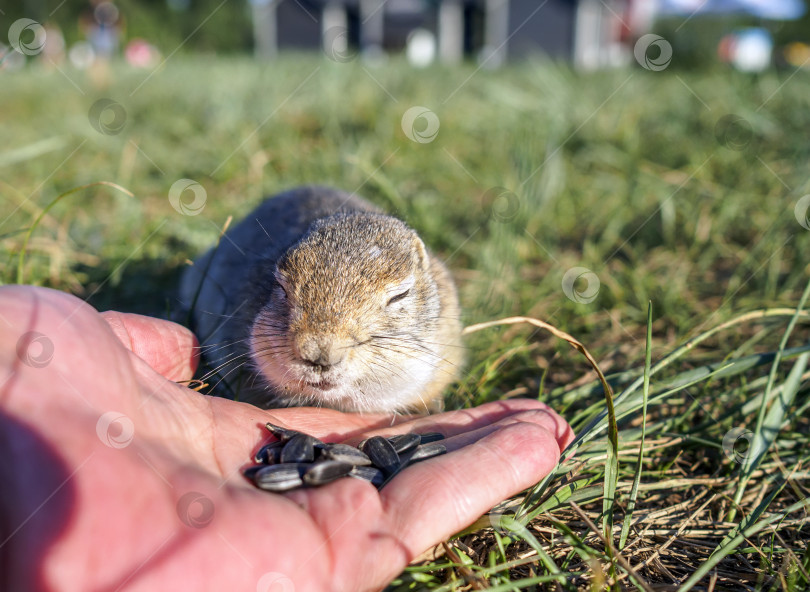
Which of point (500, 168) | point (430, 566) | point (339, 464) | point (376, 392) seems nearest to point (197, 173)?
point (500, 168)

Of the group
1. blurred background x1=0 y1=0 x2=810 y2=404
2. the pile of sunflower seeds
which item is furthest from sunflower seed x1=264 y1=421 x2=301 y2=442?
blurred background x1=0 y1=0 x2=810 y2=404

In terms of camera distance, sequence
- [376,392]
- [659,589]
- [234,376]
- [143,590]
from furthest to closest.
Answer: [234,376]
[376,392]
[659,589]
[143,590]

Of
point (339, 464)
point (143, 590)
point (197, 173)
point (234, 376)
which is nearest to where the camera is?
point (143, 590)

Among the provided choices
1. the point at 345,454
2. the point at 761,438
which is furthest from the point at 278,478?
the point at 761,438

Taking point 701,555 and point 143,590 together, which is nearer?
point 143,590

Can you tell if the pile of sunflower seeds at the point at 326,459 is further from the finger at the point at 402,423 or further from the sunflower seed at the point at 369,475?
the finger at the point at 402,423

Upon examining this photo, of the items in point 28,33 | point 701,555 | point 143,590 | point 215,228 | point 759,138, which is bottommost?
point 701,555

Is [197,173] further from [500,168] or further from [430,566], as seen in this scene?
[430,566]

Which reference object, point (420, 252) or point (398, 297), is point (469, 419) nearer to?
point (398, 297)
